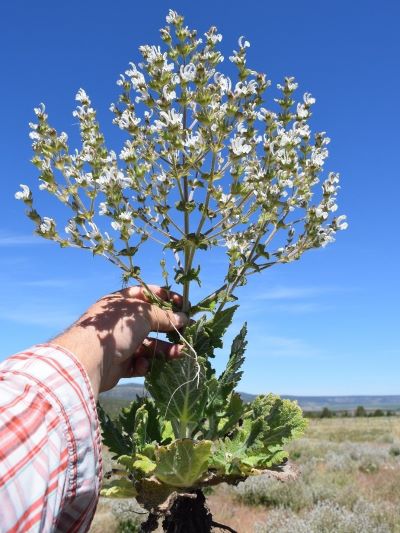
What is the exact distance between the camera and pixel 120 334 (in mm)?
2000

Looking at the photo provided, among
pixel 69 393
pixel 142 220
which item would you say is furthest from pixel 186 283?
pixel 69 393

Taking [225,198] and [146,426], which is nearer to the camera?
[146,426]

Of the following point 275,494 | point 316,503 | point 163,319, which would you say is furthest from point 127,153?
point 275,494

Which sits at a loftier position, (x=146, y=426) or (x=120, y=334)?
(x=120, y=334)

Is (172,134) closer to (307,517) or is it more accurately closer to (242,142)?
(242,142)

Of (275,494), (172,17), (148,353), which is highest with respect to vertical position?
(172,17)

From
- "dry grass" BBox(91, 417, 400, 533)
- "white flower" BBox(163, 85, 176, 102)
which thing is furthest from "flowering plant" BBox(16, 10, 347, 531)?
"dry grass" BBox(91, 417, 400, 533)

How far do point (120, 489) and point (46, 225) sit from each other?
3.83 ft

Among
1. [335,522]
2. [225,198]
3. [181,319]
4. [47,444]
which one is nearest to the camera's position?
[47,444]

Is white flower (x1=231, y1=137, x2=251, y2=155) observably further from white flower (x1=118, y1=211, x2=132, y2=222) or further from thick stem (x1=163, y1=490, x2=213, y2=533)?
thick stem (x1=163, y1=490, x2=213, y2=533)

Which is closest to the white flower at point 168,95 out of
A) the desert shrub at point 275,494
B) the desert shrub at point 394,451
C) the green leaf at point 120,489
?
the green leaf at point 120,489

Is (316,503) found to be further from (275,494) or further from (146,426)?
(146,426)

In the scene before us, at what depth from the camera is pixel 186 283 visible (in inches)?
99.4

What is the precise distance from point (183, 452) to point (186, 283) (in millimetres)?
727
